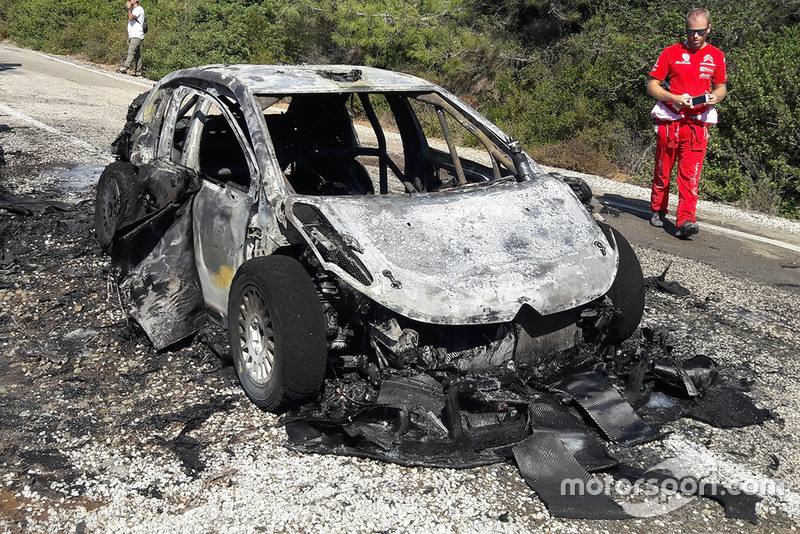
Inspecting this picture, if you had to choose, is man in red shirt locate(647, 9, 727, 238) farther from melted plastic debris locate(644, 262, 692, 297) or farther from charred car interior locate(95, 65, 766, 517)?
charred car interior locate(95, 65, 766, 517)

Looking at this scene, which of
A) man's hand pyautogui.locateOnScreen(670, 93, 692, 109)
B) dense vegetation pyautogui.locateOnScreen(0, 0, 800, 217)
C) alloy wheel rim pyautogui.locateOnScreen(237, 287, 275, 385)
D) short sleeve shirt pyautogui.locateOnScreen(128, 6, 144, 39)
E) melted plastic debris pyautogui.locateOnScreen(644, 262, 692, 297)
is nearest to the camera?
alloy wheel rim pyautogui.locateOnScreen(237, 287, 275, 385)

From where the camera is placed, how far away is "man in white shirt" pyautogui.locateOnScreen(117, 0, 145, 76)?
19144mm

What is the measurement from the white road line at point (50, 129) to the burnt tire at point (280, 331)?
674 cm

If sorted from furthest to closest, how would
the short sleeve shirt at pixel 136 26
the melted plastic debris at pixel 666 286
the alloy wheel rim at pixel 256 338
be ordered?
the short sleeve shirt at pixel 136 26, the melted plastic debris at pixel 666 286, the alloy wheel rim at pixel 256 338

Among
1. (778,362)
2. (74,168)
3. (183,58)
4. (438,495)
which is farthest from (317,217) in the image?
(183,58)

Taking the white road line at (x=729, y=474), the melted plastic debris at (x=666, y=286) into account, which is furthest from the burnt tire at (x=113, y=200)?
the melted plastic debris at (x=666, y=286)

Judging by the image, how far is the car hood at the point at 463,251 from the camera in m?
3.75

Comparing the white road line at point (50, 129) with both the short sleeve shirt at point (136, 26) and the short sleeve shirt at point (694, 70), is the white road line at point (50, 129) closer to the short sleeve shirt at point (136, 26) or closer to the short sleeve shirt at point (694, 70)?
the short sleeve shirt at point (136, 26)

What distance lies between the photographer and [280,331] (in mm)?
3799

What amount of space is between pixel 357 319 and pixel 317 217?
0.58m

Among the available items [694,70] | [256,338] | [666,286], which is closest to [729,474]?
[256,338]

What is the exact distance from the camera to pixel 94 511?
3314mm

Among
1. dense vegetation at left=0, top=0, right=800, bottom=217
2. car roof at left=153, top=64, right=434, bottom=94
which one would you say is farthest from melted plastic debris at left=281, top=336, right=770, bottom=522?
dense vegetation at left=0, top=0, right=800, bottom=217

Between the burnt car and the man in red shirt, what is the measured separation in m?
3.46
